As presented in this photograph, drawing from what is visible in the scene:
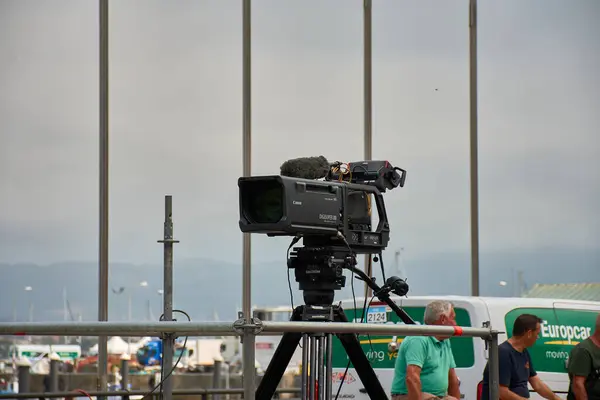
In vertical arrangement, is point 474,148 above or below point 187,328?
above

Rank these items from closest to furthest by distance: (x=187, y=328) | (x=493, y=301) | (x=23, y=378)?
1. (x=187, y=328)
2. (x=493, y=301)
3. (x=23, y=378)

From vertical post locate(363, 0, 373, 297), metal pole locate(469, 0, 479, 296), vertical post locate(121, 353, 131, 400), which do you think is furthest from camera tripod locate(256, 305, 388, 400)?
metal pole locate(469, 0, 479, 296)

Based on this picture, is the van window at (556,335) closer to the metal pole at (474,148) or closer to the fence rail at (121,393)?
the fence rail at (121,393)

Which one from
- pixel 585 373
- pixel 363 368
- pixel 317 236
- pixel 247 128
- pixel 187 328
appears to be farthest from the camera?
pixel 247 128

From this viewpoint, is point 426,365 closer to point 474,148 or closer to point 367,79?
point 367,79

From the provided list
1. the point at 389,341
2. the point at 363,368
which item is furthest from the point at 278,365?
the point at 389,341

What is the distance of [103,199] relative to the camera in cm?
753

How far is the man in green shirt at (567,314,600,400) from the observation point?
531 cm

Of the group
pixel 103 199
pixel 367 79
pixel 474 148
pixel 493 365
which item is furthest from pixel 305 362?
pixel 474 148

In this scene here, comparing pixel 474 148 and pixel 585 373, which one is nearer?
pixel 585 373

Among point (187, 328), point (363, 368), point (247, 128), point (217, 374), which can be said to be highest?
point (247, 128)

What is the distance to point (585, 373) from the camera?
17.5 feet

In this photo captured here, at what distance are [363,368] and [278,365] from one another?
0.30 m

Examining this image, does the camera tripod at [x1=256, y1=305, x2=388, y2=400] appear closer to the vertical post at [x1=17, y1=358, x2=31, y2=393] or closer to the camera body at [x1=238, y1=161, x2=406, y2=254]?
the camera body at [x1=238, y1=161, x2=406, y2=254]
